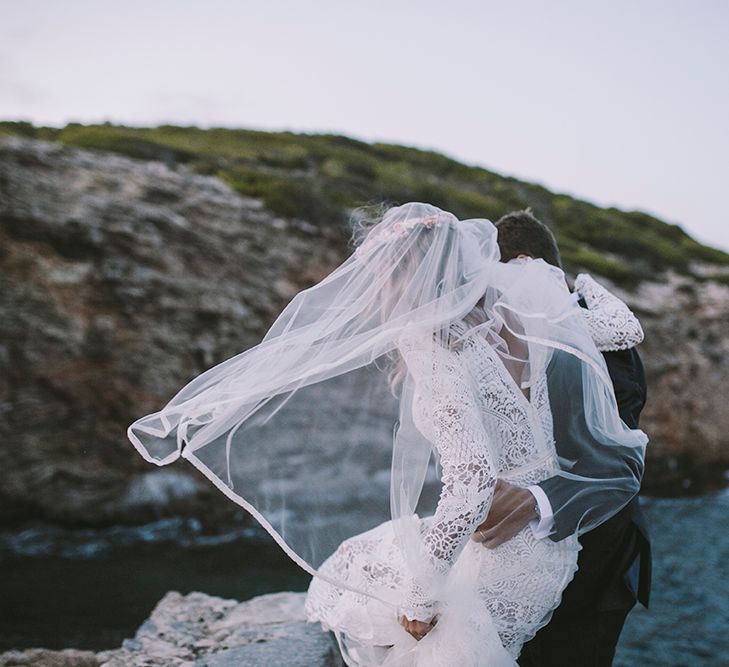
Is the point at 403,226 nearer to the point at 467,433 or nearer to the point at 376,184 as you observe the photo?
the point at 467,433

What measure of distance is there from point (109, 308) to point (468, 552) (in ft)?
25.3

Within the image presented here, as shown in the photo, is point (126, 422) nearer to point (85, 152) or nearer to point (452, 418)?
point (85, 152)

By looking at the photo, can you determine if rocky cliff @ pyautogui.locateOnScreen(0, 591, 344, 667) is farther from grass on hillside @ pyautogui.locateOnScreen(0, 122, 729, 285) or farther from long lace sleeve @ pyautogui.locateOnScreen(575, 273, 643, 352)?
grass on hillside @ pyautogui.locateOnScreen(0, 122, 729, 285)

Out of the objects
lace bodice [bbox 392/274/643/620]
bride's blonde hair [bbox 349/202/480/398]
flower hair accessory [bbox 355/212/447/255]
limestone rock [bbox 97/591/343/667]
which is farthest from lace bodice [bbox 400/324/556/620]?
limestone rock [bbox 97/591/343/667]

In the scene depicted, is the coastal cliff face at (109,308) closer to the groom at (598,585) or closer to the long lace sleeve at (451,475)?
the groom at (598,585)

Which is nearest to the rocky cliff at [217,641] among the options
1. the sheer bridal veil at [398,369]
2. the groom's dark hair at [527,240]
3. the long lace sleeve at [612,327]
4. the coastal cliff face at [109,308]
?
the sheer bridal veil at [398,369]

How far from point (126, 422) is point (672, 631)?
6.73 metres

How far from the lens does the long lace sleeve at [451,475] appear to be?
85.5 inches

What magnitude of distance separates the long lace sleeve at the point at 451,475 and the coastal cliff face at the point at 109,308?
25.0 ft

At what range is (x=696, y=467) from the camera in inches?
525

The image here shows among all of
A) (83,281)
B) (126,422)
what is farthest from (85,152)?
(126,422)

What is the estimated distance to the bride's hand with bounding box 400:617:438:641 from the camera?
2303 mm

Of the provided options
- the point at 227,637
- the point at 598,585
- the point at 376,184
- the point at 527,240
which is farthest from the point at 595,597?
the point at 376,184

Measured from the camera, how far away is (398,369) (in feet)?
8.95
